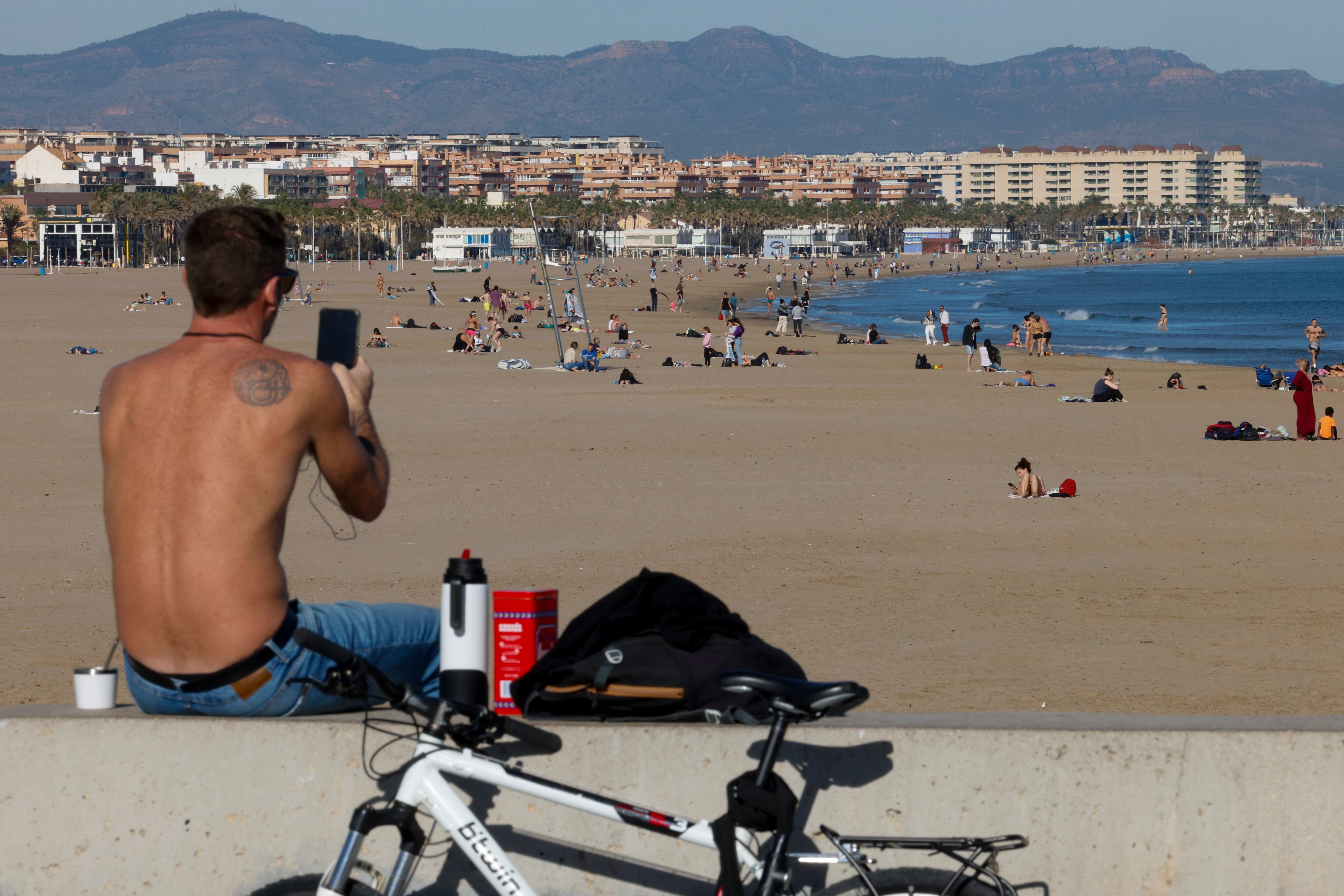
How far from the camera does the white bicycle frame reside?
9.30 ft

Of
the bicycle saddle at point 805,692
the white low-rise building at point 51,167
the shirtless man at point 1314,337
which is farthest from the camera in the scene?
the white low-rise building at point 51,167

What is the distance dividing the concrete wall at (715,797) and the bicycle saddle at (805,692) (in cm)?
61

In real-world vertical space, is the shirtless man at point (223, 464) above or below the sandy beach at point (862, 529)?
above

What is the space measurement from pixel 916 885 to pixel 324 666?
1.34 meters

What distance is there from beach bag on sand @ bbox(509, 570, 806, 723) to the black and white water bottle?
0.23 m

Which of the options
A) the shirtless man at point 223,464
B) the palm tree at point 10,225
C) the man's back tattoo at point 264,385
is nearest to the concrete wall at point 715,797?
the shirtless man at point 223,464

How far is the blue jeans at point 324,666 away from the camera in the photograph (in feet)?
10.7

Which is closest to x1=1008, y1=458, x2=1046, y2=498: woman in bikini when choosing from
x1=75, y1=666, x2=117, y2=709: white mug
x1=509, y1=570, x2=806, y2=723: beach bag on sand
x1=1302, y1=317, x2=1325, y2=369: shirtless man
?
x1=509, y1=570, x2=806, y2=723: beach bag on sand

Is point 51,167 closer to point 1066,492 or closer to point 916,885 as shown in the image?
point 1066,492

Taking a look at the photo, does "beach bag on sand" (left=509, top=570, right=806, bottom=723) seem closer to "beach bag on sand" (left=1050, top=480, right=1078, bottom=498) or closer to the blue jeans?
the blue jeans

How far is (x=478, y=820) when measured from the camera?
2881 mm

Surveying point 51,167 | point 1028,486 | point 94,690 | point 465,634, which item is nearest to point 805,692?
point 465,634

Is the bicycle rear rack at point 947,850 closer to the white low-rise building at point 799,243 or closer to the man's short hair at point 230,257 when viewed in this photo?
the man's short hair at point 230,257

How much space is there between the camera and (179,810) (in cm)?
347
